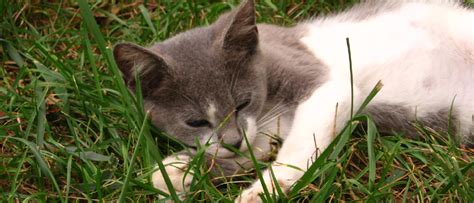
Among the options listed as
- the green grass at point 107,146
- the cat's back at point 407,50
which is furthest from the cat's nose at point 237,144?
the cat's back at point 407,50

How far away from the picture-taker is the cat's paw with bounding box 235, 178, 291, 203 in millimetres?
2756

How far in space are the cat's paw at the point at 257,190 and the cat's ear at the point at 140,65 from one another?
648 mm

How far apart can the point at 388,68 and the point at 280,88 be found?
49 cm

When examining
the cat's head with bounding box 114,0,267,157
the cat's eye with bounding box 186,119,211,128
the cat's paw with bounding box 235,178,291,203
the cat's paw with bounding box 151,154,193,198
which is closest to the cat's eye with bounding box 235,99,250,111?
the cat's head with bounding box 114,0,267,157

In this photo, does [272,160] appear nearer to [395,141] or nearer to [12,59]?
[395,141]

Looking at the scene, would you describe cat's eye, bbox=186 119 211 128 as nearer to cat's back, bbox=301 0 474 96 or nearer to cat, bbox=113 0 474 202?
cat, bbox=113 0 474 202

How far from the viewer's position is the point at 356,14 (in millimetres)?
3982

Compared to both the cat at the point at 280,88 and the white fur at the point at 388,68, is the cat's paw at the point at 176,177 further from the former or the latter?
the white fur at the point at 388,68

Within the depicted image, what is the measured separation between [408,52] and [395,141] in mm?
520

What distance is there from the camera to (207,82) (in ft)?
10.3

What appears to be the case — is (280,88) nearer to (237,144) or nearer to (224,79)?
(224,79)

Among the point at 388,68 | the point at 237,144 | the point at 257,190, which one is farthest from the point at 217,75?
the point at 388,68

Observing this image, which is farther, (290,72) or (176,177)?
(290,72)

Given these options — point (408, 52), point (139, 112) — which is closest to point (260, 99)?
point (139, 112)
